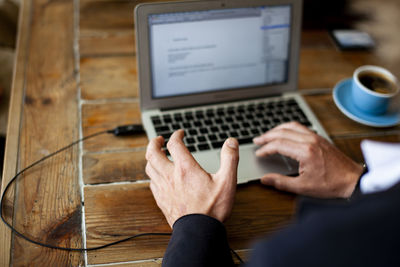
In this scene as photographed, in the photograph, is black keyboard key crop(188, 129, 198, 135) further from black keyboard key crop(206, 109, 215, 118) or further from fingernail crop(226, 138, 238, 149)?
fingernail crop(226, 138, 238, 149)

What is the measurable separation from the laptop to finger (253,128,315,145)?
0.03 m

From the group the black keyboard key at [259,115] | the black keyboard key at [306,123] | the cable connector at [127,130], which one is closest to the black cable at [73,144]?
the cable connector at [127,130]

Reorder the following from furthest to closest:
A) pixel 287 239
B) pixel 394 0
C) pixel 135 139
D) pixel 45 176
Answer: pixel 394 0
pixel 135 139
pixel 45 176
pixel 287 239

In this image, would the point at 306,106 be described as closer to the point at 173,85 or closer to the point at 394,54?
the point at 173,85

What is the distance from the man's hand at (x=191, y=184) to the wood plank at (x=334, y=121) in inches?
16.3

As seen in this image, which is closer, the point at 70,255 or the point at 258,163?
the point at 70,255

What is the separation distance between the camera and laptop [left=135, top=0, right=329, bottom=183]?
102 centimetres

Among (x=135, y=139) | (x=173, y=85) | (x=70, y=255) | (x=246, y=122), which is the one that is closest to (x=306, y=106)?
(x=246, y=122)

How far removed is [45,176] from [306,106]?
0.69 m

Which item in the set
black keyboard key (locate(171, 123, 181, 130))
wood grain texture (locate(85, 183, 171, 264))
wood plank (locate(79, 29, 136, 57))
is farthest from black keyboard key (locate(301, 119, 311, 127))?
wood plank (locate(79, 29, 136, 57))

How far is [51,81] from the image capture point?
1225mm

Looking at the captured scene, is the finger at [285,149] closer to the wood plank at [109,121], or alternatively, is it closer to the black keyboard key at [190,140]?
the black keyboard key at [190,140]

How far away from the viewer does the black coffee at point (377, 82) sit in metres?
1.17

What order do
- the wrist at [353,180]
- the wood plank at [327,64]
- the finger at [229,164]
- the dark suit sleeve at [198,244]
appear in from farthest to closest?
1. the wood plank at [327,64]
2. the wrist at [353,180]
3. the finger at [229,164]
4. the dark suit sleeve at [198,244]
